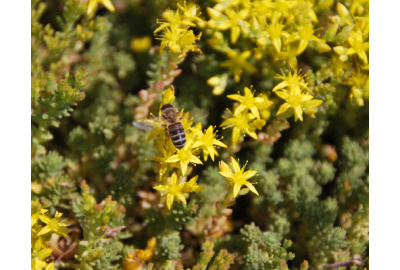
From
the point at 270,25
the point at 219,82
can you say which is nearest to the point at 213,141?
the point at 219,82

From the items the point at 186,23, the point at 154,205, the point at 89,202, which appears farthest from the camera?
the point at 154,205

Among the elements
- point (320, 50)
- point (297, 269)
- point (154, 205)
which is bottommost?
point (297, 269)

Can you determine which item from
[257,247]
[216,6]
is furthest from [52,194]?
[216,6]

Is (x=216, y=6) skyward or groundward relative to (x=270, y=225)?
skyward

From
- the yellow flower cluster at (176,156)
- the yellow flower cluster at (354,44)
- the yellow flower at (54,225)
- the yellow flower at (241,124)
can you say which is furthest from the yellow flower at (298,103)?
the yellow flower at (54,225)

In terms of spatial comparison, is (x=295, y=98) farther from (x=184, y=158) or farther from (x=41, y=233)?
(x=41, y=233)

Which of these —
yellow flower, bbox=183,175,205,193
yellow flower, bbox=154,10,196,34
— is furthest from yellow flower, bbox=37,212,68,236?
yellow flower, bbox=154,10,196,34

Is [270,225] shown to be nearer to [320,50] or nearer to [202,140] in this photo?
[202,140]

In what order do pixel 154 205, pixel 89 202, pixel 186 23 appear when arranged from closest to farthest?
pixel 89 202, pixel 186 23, pixel 154 205

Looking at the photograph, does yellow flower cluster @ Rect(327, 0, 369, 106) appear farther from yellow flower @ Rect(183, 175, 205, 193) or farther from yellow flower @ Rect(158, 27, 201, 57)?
yellow flower @ Rect(183, 175, 205, 193)
